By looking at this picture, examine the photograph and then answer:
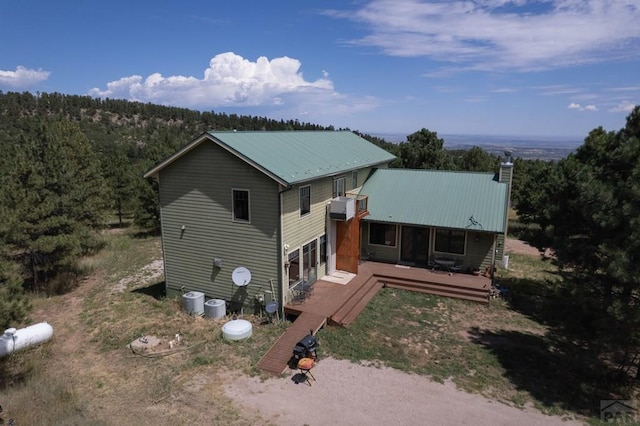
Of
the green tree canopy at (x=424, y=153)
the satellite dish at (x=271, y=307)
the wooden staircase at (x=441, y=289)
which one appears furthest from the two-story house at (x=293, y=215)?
the green tree canopy at (x=424, y=153)

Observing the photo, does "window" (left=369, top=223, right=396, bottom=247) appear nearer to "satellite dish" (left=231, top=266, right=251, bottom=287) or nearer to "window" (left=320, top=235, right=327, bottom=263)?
"window" (left=320, top=235, right=327, bottom=263)

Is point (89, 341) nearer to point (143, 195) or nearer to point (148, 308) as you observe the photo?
point (148, 308)

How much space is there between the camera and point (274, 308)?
46.1 feet

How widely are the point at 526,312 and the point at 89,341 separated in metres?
16.3

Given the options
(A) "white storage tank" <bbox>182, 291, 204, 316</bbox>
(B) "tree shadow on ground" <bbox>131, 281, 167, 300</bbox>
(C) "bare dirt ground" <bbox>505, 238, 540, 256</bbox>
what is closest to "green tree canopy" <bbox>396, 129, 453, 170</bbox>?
(C) "bare dirt ground" <bbox>505, 238, 540, 256</bbox>

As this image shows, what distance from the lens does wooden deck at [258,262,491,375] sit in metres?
12.4

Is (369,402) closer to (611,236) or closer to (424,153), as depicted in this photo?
(611,236)

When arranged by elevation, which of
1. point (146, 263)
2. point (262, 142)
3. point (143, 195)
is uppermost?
point (262, 142)

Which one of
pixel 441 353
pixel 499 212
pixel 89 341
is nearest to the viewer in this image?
pixel 441 353

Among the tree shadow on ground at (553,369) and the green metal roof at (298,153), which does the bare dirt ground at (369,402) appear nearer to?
the tree shadow on ground at (553,369)

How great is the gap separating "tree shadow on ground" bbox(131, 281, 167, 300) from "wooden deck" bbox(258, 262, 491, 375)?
20.9 feet

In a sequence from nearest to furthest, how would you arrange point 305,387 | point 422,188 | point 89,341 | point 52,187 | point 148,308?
point 305,387, point 89,341, point 148,308, point 52,187, point 422,188

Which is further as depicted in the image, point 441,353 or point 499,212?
point 499,212

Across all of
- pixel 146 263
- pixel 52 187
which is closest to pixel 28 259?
pixel 52 187
